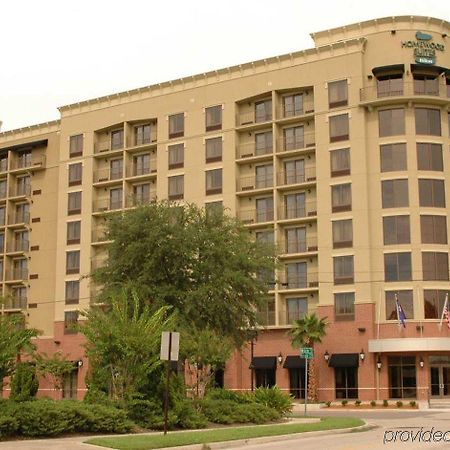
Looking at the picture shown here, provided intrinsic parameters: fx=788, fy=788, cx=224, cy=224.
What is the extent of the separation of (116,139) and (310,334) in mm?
30377

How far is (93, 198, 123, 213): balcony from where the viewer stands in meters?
75.5

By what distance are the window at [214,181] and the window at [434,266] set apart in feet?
62.4

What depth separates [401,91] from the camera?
63.4 meters

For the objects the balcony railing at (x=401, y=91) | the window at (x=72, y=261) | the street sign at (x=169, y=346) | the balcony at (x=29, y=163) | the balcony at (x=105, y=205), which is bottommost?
the street sign at (x=169, y=346)

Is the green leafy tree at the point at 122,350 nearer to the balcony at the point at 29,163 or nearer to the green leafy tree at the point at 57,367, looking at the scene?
the green leafy tree at the point at 57,367

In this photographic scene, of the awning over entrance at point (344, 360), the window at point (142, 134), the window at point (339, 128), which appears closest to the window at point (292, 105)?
the window at point (339, 128)

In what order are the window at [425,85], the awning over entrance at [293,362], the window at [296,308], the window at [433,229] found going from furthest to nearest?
1. the window at [296,308]
2. the window at [425,85]
3. the awning over entrance at [293,362]
4. the window at [433,229]

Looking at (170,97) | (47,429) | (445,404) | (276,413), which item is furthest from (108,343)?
(170,97)

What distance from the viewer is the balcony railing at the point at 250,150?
6875cm

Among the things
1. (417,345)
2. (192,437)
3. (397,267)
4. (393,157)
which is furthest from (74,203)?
(192,437)

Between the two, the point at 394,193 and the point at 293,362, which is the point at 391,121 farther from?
the point at 293,362

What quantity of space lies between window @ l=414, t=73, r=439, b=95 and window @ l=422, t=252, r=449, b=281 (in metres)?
13.3

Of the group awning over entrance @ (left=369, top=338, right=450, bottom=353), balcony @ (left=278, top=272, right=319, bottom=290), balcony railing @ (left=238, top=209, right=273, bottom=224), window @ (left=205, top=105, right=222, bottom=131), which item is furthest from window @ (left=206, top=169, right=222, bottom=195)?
awning over entrance @ (left=369, top=338, right=450, bottom=353)

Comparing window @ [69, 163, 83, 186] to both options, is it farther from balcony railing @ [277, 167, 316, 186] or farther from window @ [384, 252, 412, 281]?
window @ [384, 252, 412, 281]
